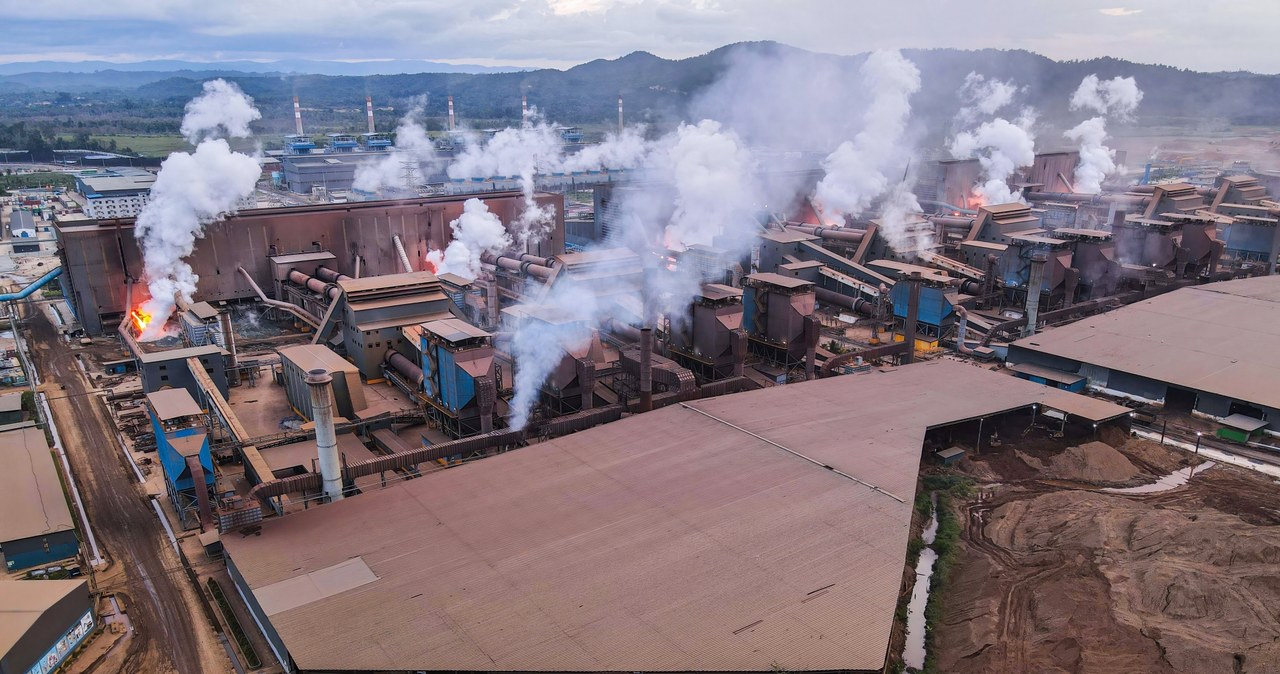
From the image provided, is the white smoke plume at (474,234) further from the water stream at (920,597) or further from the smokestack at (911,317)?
the water stream at (920,597)

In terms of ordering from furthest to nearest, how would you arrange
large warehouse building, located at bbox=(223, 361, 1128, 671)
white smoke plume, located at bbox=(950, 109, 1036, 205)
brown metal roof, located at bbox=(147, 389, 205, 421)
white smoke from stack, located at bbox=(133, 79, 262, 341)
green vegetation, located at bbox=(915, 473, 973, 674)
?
white smoke plume, located at bbox=(950, 109, 1036, 205) < white smoke from stack, located at bbox=(133, 79, 262, 341) < brown metal roof, located at bbox=(147, 389, 205, 421) < green vegetation, located at bbox=(915, 473, 973, 674) < large warehouse building, located at bbox=(223, 361, 1128, 671)

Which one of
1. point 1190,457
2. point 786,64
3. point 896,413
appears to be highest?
point 786,64

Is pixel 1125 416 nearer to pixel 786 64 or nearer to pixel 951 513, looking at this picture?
pixel 951 513

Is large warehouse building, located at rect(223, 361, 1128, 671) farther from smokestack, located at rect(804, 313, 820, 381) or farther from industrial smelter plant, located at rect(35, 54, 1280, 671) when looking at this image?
smokestack, located at rect(804, 313, 820, 381)

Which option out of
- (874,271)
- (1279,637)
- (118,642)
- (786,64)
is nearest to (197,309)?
(118,642)

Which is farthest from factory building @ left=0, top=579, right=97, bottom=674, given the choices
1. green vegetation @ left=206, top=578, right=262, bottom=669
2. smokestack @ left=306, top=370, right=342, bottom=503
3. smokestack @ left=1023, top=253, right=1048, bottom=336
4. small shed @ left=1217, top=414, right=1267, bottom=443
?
smokestack @ left=1023, top=253, right=1048, bottom=336

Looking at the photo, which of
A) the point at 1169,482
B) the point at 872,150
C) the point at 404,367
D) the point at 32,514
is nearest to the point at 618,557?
the point at 404,367
